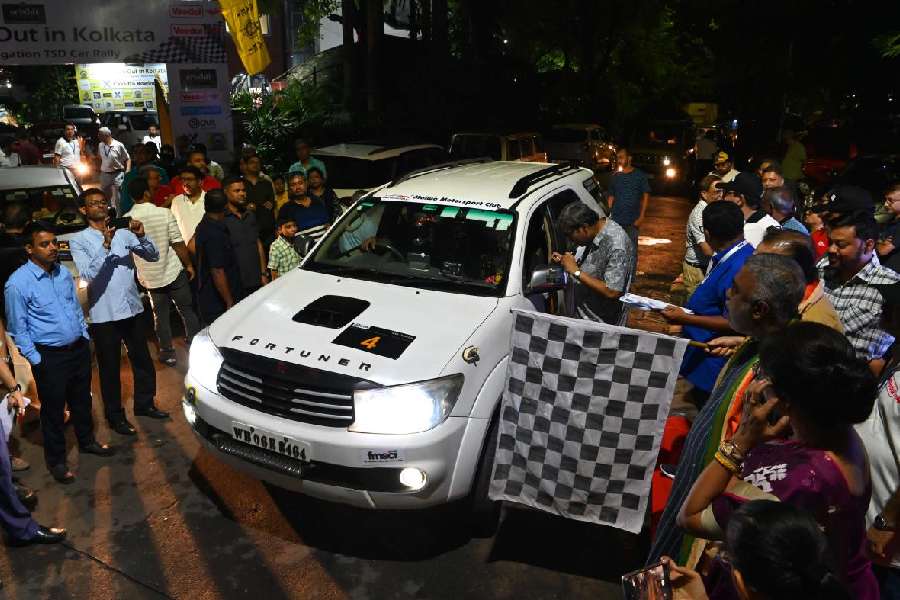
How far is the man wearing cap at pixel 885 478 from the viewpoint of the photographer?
8.34ft

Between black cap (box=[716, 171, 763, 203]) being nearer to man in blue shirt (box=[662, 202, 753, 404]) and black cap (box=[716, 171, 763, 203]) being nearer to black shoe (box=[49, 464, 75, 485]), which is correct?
man in blue shirt (box=[662, 202, 753, 404])

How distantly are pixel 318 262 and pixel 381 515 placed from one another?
1947mm

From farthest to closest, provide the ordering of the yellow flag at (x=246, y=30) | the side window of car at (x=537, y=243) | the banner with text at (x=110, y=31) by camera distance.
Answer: the yellow flag at (x=246, y=30), the banner with text at (x=110, y=31), the side window of car at (x=537, y=243)

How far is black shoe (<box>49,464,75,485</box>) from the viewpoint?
4762 mm

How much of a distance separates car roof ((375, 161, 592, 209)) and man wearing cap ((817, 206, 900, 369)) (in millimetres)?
2164

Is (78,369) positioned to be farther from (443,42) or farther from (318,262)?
(443,42)

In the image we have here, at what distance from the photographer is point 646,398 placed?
3.47 meters

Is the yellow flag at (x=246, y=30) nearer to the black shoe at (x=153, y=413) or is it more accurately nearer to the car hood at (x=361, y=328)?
the black shoe at (x=153, y=413)

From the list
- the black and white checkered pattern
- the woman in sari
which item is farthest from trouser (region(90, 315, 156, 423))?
the black and white checkered pattern

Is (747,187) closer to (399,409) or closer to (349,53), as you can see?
(399,409)

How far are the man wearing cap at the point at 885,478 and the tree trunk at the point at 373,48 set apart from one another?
17747mm

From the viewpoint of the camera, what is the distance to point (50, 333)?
4535 millimetres

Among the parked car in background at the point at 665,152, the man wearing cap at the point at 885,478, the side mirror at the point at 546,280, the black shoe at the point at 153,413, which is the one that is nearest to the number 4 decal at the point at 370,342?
the side mirror at the point at 546,280

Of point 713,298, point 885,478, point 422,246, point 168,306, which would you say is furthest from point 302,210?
point 885,478
